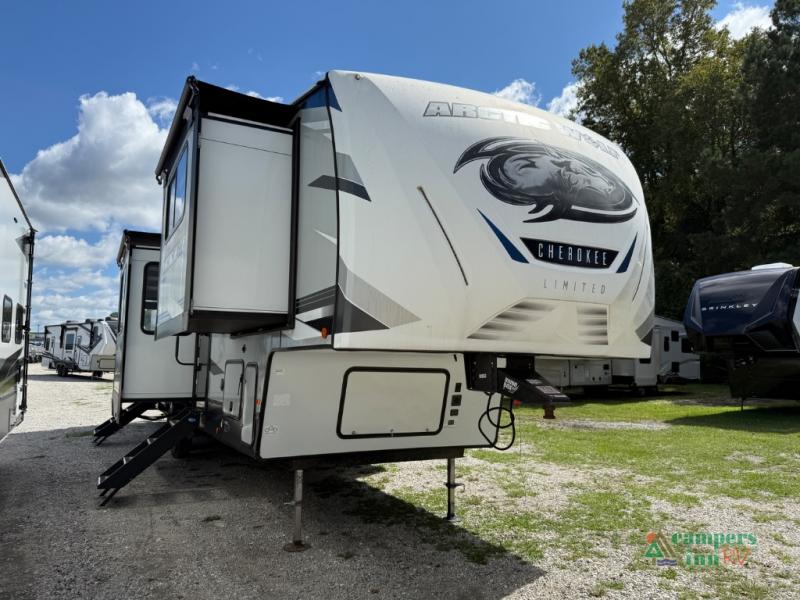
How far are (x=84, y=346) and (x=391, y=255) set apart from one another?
24.7 meters

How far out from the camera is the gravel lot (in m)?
3.84

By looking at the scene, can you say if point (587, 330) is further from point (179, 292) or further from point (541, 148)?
point (179, 292)

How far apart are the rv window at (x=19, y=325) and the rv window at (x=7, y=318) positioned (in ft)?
1.32

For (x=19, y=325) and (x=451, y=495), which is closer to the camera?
(x=451, y=495)

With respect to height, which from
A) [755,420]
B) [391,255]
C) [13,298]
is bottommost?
[755,420]

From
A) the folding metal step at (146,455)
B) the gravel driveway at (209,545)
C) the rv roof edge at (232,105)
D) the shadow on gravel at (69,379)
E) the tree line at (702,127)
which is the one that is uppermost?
the tree line at (702,127)

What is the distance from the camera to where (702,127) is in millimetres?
24734

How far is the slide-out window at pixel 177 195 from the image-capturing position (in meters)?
4.67

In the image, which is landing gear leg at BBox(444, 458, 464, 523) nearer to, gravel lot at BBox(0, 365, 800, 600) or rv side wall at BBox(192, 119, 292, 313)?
gravel lot at BBox(0, 365, 800, 600)

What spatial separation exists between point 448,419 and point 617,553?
157 cm

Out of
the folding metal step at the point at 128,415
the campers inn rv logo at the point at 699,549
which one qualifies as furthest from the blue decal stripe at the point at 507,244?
the folding metal step at the point at 128,415

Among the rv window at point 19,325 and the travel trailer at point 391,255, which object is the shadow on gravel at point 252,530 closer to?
the travel trailer at point 391,255

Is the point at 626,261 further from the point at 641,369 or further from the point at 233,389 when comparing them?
the point at 641,369

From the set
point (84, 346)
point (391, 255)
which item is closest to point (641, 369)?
point (391, 255)
